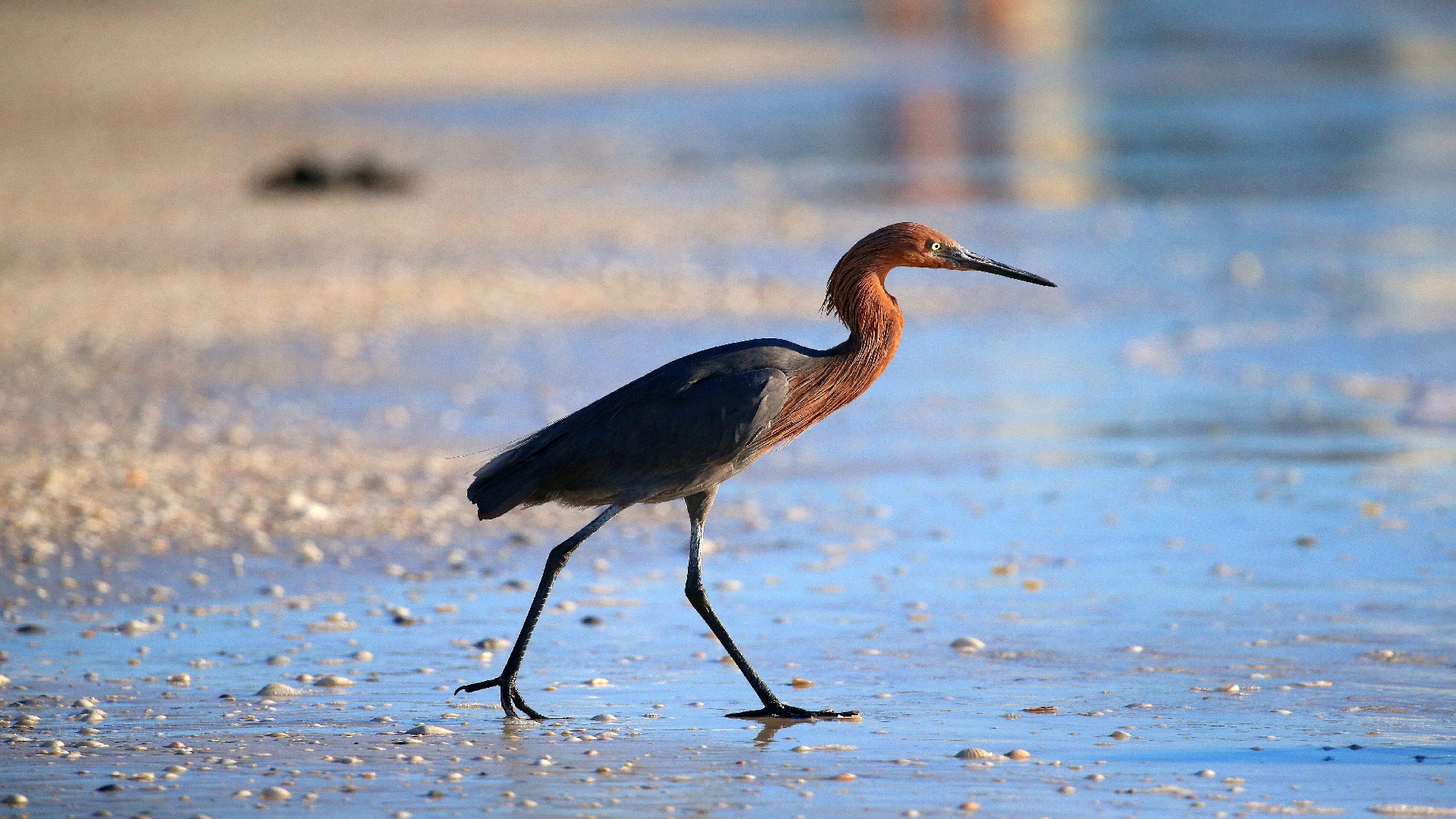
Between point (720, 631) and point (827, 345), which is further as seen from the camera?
point (827, 345)

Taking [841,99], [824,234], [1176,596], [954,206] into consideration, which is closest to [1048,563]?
[1176,596]

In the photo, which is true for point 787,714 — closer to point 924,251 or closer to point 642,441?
point 642,441

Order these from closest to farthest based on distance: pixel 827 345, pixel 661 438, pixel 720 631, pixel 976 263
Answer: pixel 661 438 → pixel 720 631 → pixel 976 263 → pixel 827 345

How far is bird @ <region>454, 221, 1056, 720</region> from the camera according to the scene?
6730 millimetres

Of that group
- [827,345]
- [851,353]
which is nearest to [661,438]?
[851,353]

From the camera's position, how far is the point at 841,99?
40.5 meters

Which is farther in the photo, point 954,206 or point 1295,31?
point 1295,31

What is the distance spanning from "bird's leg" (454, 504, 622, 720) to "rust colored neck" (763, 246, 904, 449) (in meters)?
0.70

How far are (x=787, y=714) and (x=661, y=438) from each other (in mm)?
1021

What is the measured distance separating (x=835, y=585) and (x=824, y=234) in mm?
12182

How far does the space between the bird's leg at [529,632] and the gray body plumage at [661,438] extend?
169 millimetres

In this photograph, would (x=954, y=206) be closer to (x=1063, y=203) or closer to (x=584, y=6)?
(x=1063, y=203)

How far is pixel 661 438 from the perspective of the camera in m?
6.75

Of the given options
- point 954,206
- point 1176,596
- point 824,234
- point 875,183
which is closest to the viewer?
point 1176,596
